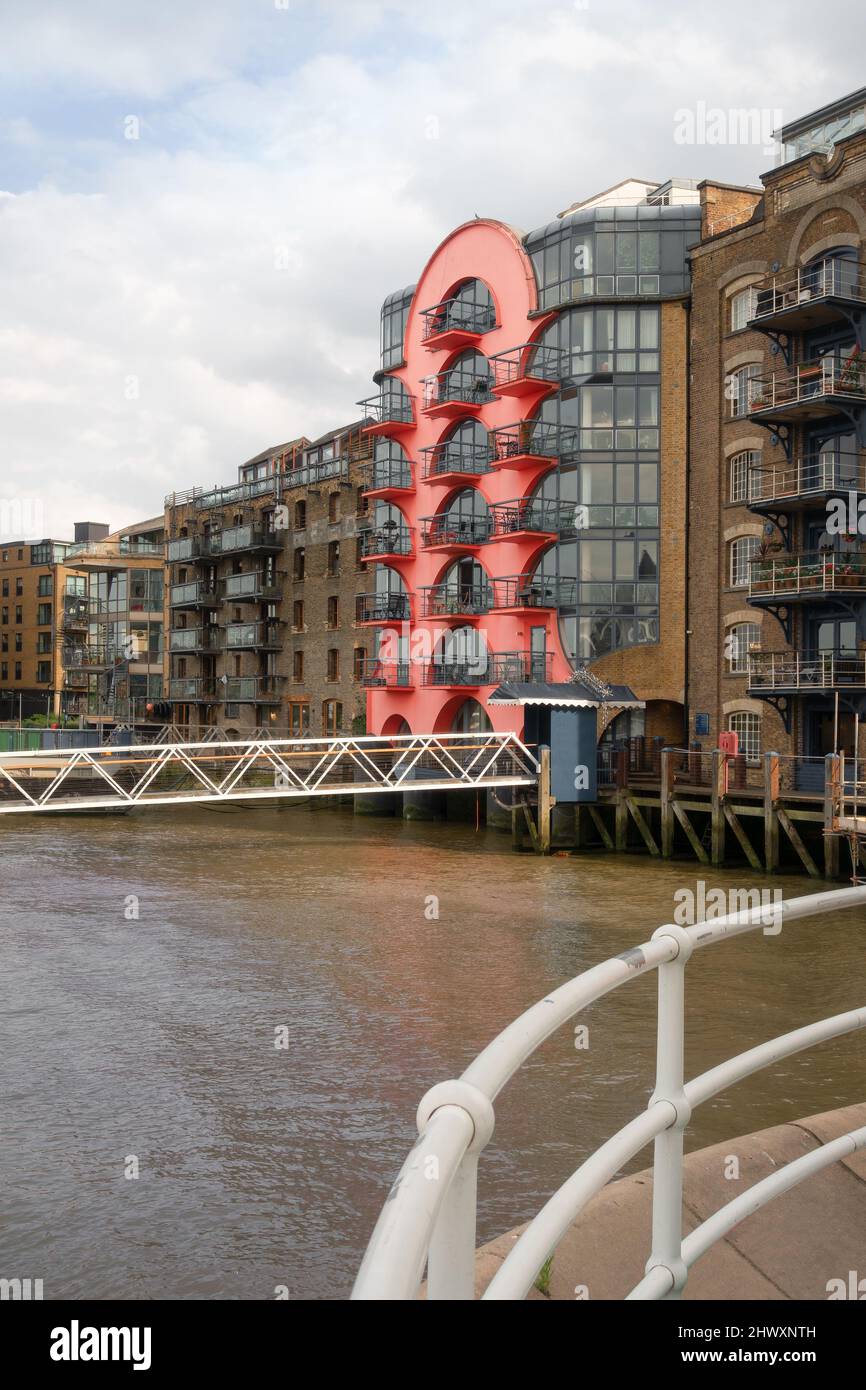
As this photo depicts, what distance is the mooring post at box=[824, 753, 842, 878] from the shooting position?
24.5 m

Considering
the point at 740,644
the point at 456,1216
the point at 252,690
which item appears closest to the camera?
the point at 456,1216

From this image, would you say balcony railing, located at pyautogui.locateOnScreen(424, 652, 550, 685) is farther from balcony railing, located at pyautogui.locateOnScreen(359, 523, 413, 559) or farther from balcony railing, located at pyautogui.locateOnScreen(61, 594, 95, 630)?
balcony railing, located at pyautogui.locateOnScreen(61, 594, 95, 630)

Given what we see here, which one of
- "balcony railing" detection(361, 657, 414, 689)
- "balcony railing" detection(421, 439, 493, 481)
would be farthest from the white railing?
"balcony railing" detection(361, 657, 414, 689)

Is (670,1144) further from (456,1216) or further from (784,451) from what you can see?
(784,451)

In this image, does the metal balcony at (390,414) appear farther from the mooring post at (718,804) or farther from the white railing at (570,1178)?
the white railing at (570,1178)

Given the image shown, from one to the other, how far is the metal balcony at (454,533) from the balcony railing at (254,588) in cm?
1537

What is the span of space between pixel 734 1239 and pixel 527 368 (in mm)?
36398

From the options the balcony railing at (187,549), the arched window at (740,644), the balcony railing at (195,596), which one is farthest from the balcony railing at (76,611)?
the arched window at (740,644)

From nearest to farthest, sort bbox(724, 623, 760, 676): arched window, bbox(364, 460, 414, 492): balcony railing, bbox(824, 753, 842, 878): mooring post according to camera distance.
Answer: bbox(824, 753, 842, 878): mooring post, bbox(724, 623, 760, 676): arched window, bbox(364, 460, 414, 492): balcony railing

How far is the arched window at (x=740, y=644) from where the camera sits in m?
33.1

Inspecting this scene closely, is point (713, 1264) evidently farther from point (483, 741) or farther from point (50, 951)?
point (483, 741)

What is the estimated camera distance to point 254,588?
187 feet

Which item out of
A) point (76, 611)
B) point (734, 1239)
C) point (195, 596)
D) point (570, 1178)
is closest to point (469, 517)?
point (195, 596)

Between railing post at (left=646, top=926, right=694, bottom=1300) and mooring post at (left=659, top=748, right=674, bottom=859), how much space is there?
28.1m
